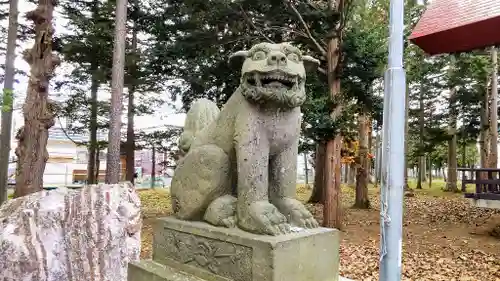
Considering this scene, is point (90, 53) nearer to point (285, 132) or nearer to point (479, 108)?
point (285, 132)

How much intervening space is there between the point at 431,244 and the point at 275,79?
20.0 ft

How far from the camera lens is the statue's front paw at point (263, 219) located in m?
2.20

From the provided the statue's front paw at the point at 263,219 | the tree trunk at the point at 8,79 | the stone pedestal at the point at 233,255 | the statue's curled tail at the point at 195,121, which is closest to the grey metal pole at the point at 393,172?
the stone pedestal at the point at 233,255

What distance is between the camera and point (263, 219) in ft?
7.26

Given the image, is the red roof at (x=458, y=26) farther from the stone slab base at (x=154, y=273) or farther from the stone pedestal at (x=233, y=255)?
the stone slab base at (x=154, y=273)

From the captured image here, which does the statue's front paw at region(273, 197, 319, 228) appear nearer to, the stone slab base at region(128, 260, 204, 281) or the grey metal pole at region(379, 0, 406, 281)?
the grey metal pole at region(379, 0, 406, 281)

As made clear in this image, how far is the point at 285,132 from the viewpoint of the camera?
241 cm

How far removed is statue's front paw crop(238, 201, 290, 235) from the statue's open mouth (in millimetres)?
742

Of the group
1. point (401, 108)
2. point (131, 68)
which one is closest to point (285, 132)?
point (401, 108)

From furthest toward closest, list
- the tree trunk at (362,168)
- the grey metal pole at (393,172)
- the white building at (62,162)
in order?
the white building at (62,162), the tree trunk at (362,168), the grey metal pole at (393,172)

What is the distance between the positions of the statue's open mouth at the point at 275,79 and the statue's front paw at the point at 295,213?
0.78 metres

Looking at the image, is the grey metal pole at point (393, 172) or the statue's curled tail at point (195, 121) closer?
the grey metal pole at point (393, 172)

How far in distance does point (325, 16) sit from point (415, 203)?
9.01 meters

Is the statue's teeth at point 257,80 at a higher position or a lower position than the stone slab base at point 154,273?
higher
